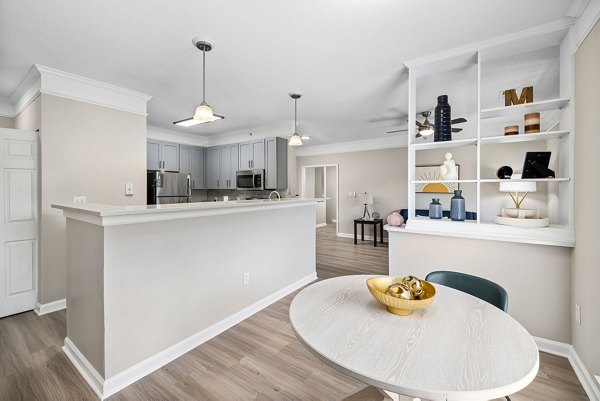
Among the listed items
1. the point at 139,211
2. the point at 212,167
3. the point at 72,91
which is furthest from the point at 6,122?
the point at 139,211

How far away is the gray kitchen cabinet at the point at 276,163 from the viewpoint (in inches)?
200

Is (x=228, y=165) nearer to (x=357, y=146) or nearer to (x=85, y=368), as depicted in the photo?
(x=357, y=146)

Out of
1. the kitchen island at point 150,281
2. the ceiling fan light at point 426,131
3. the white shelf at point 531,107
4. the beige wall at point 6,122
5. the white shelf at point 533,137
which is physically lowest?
the kitchen island at point 150,281

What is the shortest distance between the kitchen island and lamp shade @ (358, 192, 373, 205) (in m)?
4.18

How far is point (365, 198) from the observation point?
21.4 feet

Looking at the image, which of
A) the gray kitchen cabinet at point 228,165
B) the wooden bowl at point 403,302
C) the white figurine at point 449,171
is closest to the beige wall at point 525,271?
the white figurine at point 449,171

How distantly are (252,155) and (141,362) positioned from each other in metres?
4.14

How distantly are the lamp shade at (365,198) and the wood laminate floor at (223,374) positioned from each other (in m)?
4.44

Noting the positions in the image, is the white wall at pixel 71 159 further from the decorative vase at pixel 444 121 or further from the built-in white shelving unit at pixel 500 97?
the decorative vase at pixel 444 121

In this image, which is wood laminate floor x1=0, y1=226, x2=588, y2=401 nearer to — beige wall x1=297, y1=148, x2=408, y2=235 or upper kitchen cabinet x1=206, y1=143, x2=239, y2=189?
upper kitchen cabinet x1=206, y1=143, x2=239, y2=189

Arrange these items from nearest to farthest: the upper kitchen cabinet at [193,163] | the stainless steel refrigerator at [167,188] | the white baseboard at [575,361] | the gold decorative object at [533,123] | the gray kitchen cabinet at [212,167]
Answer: the white baseboard at [575,361], the gold decorative object at [533,123], the stainless steel refrigerator at [167,188], the upper kitchen cabinet at [193,163], the gray kitchen cabinet at [212,167]

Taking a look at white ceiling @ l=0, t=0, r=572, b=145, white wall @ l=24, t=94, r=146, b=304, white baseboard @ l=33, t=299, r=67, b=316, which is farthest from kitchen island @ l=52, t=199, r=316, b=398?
white ceiling @ l=0, t=0, r=572, b=145

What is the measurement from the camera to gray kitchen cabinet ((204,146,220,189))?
5.95 meters

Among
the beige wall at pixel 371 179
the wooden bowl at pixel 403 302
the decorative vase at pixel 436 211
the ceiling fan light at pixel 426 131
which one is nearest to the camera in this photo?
the wooden bowl at pixel 403 302
